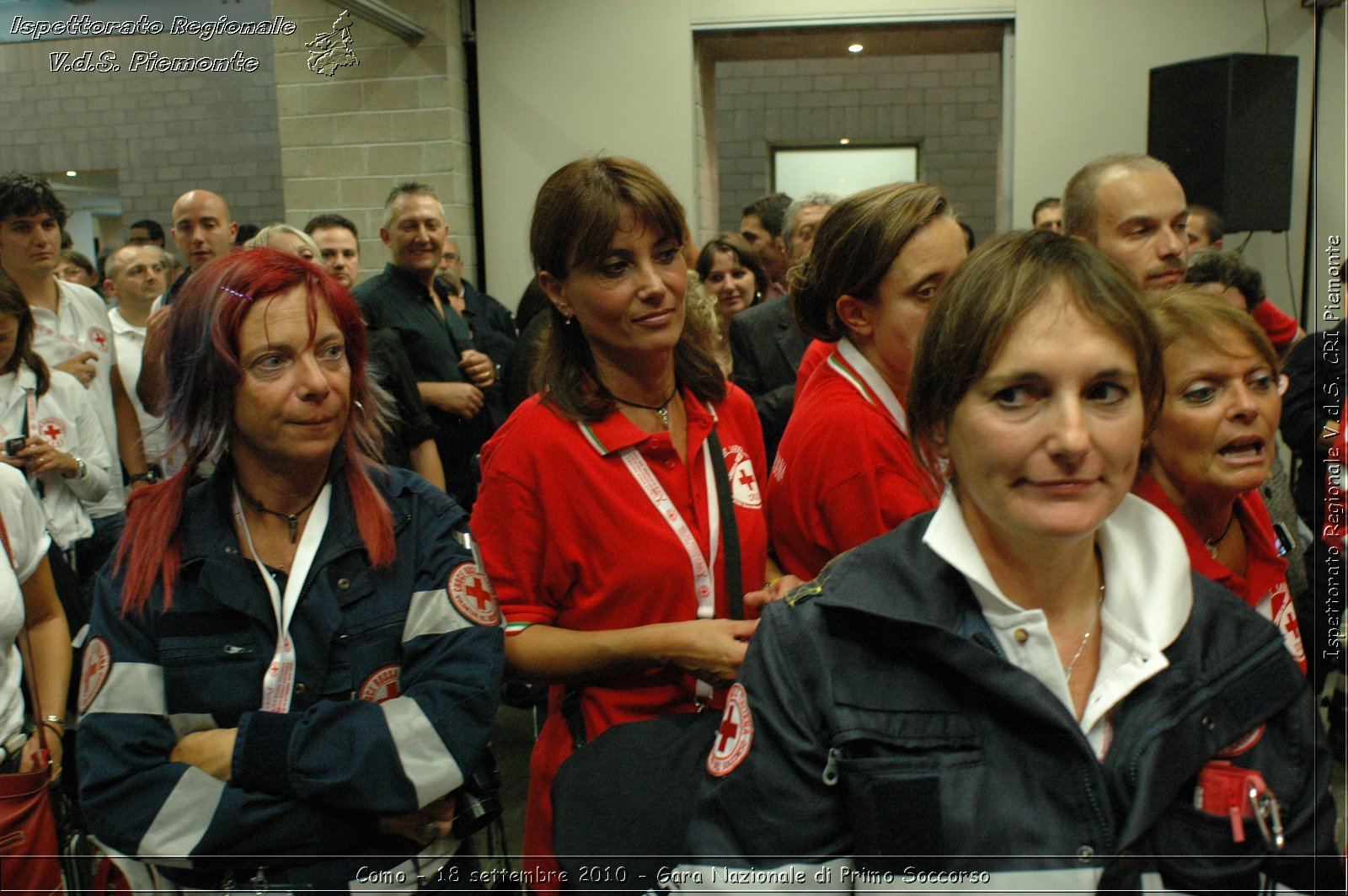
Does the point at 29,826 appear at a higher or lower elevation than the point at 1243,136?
lower

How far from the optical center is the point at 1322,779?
1.15m

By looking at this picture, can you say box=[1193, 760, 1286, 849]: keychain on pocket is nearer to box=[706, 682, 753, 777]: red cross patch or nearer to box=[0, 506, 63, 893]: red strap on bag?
box=[706, 682, 753, 777]: red cross patch

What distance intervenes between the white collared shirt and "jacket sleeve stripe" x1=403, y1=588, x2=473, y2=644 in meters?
0.77

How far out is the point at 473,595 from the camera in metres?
1.55

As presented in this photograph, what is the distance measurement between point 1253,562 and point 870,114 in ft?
31.4

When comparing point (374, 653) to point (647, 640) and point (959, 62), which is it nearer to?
point (647, 640)

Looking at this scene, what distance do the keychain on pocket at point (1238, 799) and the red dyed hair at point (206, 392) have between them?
1.15m

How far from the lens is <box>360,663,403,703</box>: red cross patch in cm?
147

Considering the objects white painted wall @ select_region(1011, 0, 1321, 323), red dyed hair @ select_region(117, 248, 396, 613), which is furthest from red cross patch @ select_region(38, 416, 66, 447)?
white painted wall @ select_region(1011, 0, 1321, 323)

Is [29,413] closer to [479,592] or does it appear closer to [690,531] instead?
[479,592]

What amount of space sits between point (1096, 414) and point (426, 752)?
103 centimetres

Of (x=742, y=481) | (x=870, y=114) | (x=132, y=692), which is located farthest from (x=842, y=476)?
(x=870, y=114)

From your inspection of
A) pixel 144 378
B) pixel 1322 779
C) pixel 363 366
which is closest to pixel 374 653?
pixel 363 366

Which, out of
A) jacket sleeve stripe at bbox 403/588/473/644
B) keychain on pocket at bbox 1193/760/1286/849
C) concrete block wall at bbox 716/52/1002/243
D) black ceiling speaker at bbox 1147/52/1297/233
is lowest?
keychain on pocket at bbox 1193/760/1286/849
